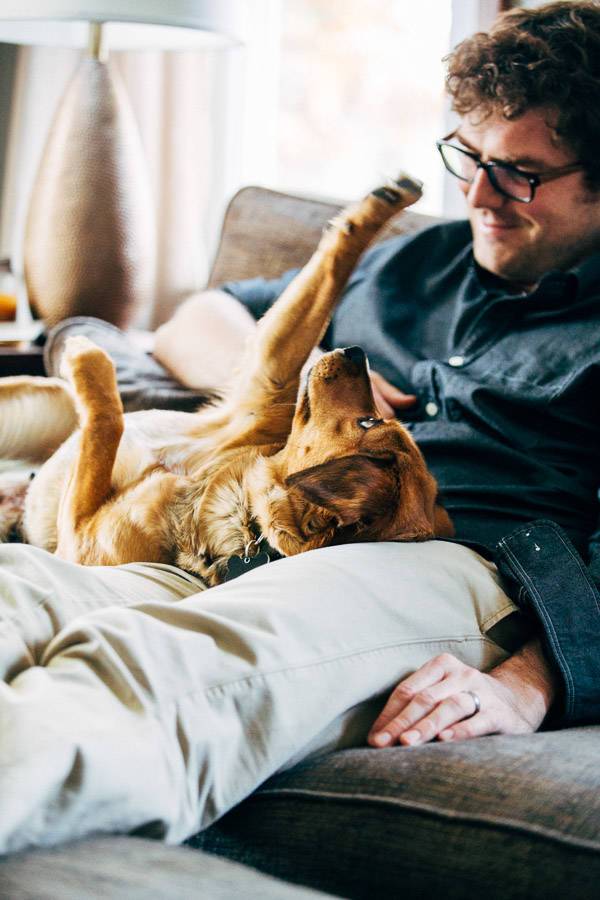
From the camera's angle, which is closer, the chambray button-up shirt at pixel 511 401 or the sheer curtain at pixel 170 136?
the chambray button-up shirt at pixel 511 401

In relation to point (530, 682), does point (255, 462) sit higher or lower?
higher

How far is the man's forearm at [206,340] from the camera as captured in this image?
6.86 feet

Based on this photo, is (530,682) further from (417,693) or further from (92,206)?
(92,206)

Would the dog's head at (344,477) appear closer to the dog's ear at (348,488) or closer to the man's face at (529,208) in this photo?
the dog's ear at (348,488)

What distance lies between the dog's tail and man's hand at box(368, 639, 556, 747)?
3.32 ft

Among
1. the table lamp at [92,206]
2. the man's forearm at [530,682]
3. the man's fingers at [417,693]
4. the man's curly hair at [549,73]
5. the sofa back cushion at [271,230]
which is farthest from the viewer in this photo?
the table lamp at [92,206]

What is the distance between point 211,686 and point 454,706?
11.7 inches

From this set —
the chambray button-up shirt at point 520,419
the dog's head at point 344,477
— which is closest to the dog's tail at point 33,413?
the dog's head at point 344,477

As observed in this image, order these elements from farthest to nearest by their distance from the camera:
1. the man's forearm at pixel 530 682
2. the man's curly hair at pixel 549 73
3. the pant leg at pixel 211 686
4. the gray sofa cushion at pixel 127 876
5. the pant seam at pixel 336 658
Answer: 1. the man's curly hair at pixel 549 73
2. the man's forearm at pixel 530 682
3. the pant seam at pixel 336 658
4. the pant leg at pixel 211 686
5. the gray sofa cushion at pixel 127 876

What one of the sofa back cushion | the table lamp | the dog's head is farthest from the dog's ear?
the table lamp

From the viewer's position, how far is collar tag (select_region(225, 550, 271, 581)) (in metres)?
1.46

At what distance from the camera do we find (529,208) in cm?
173

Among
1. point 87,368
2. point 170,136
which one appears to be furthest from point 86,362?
point 170,136

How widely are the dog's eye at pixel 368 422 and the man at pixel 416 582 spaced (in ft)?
0.54
